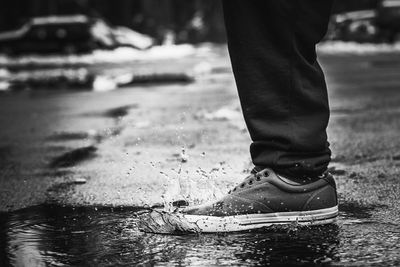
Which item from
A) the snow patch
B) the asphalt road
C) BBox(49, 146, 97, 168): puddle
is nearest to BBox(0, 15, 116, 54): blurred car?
the snow patch

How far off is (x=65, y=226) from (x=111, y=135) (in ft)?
7.90

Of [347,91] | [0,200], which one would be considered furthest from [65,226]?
[347,91]

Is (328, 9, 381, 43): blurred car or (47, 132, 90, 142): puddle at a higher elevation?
(47, 132, 90, 142): puddle

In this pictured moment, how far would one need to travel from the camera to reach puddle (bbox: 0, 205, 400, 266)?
1.91m

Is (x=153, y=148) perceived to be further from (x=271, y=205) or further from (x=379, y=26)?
(x=379, y=26)

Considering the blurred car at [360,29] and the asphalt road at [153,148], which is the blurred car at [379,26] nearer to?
the blurred car at [360,29]

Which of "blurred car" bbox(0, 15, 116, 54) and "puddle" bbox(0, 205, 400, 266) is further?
"blurred car" bbox(0, 15, 116, 54)

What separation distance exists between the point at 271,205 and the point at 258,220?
0.22ft

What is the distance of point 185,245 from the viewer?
6.81ft

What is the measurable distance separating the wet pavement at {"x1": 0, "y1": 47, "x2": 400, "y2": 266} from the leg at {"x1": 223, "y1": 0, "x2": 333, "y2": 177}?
0.81 feet

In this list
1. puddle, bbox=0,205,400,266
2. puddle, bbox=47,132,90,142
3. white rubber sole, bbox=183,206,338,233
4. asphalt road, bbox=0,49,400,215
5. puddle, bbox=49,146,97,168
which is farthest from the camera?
puddle, bbox=47,132,90,142

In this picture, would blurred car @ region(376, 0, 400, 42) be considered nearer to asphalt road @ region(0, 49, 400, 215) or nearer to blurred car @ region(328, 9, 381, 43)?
blurred car @ region(328, 9, 381, 43)

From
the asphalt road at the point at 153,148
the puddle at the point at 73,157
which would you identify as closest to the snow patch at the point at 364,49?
the asphalt road at the point at 153,148

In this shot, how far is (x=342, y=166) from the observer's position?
3.46 meters
